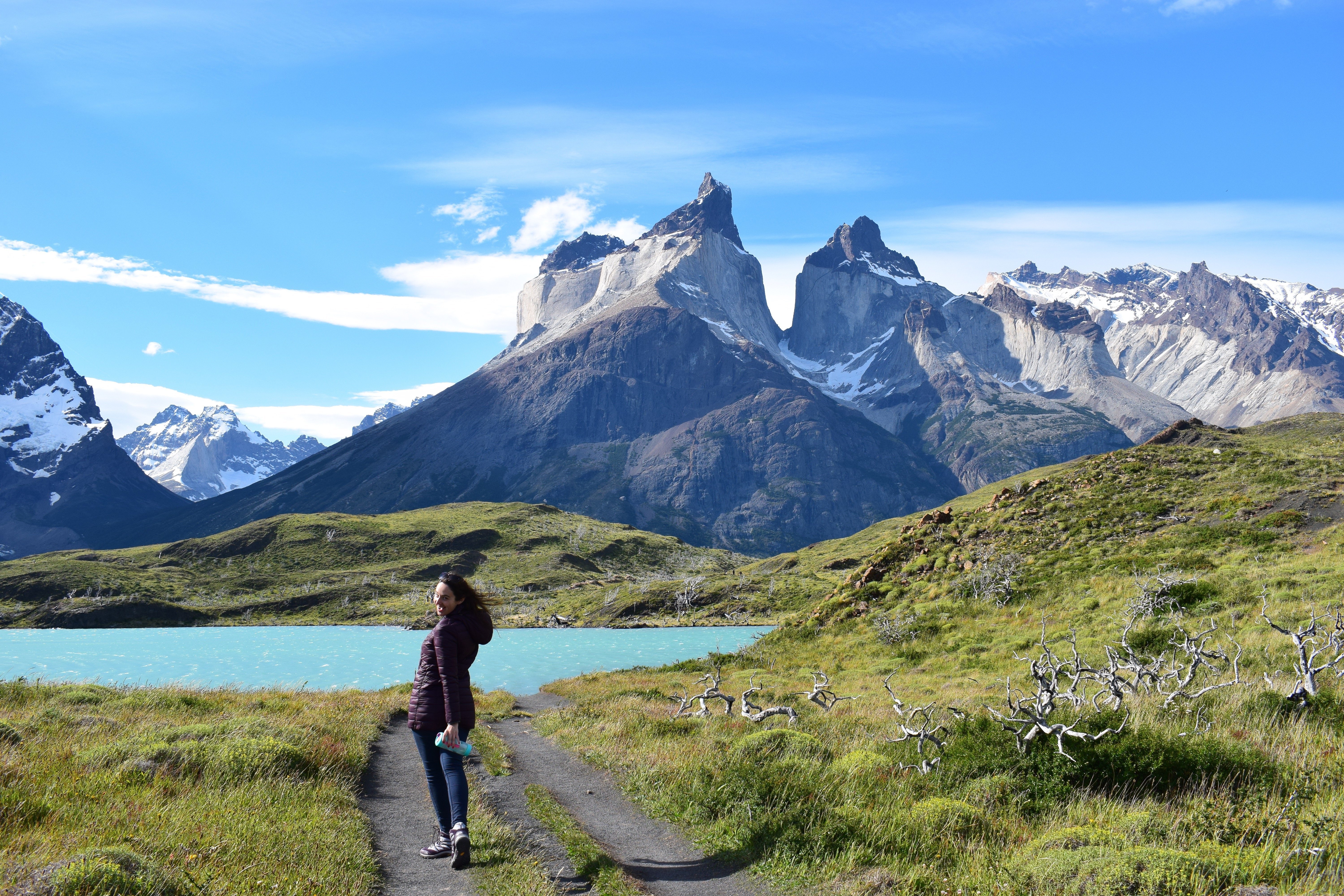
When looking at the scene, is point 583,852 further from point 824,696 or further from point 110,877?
point 824,696

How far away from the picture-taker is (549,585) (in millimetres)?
198375

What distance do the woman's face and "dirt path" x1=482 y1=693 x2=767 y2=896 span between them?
3.93m

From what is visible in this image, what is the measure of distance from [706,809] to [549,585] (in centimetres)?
19112

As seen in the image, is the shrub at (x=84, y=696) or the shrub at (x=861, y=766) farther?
the shrub at (x=84, y=696)

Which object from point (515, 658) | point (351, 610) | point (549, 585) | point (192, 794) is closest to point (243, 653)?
point (515, 658)

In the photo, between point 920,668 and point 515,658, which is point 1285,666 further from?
point 515,658

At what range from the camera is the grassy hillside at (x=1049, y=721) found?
9.31 m

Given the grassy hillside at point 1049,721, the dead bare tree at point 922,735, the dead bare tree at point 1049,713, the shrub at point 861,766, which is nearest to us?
the grassy hillside at point 1049,721

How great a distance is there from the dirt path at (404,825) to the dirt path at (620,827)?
54.7 inches

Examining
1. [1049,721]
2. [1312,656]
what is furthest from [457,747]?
[1312,656]

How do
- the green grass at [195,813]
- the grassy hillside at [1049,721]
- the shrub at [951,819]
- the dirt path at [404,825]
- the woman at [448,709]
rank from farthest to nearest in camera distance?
the shrub at [951,819]
the woman at [448,709]
the dirt path at [404,825]
the grassy hillside at [1049,721]
the green grass at [195,813]

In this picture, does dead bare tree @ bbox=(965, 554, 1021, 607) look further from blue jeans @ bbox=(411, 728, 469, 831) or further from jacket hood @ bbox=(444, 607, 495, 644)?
blue jeans @ bbox=(411, 728, 469, 831)

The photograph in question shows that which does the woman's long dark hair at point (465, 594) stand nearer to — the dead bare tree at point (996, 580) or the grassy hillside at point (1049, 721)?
the grassy hillside at point (1049, 721)

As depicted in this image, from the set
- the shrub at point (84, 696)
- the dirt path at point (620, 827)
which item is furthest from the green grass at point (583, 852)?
the shrub at point (84, 696)
